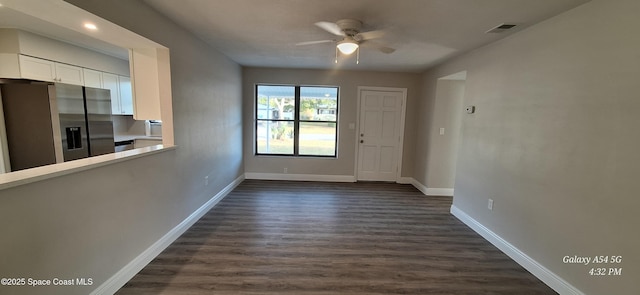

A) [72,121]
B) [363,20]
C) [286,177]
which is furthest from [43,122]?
[363,20]

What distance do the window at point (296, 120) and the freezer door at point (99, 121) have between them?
2543 mm

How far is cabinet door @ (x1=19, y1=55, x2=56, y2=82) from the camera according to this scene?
9.93 ft

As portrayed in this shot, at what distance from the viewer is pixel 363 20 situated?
7.66 feet

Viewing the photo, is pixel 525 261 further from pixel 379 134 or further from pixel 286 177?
pixel 286 177

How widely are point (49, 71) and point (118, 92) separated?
3.67 ft

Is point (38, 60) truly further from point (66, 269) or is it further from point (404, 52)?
point (404, 52)

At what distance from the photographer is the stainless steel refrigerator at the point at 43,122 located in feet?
9.98

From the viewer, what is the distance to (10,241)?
4.08 feet

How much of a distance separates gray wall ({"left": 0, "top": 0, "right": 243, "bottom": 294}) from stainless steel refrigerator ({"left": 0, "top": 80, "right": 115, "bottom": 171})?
1.94 meters

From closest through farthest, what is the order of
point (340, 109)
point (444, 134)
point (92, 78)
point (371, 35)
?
1. point (371, 35)
2. point (92, 78)
3. point (444, 134)
4. point (340, 109)

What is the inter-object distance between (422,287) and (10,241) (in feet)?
8.94

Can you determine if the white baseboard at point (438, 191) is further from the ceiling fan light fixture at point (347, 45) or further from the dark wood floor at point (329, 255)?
the ceiling fan light fixture at point (347, 45)

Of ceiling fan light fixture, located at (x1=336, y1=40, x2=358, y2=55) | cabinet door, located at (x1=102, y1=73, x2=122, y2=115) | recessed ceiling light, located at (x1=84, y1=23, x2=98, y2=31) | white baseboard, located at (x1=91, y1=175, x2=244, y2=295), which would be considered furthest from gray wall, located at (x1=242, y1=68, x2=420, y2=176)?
recessed ceiling light, located at (x1=84, y1=23, x2=98, y2=31)

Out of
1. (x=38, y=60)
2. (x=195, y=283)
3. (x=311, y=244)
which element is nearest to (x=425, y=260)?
(x=311, y=244)
